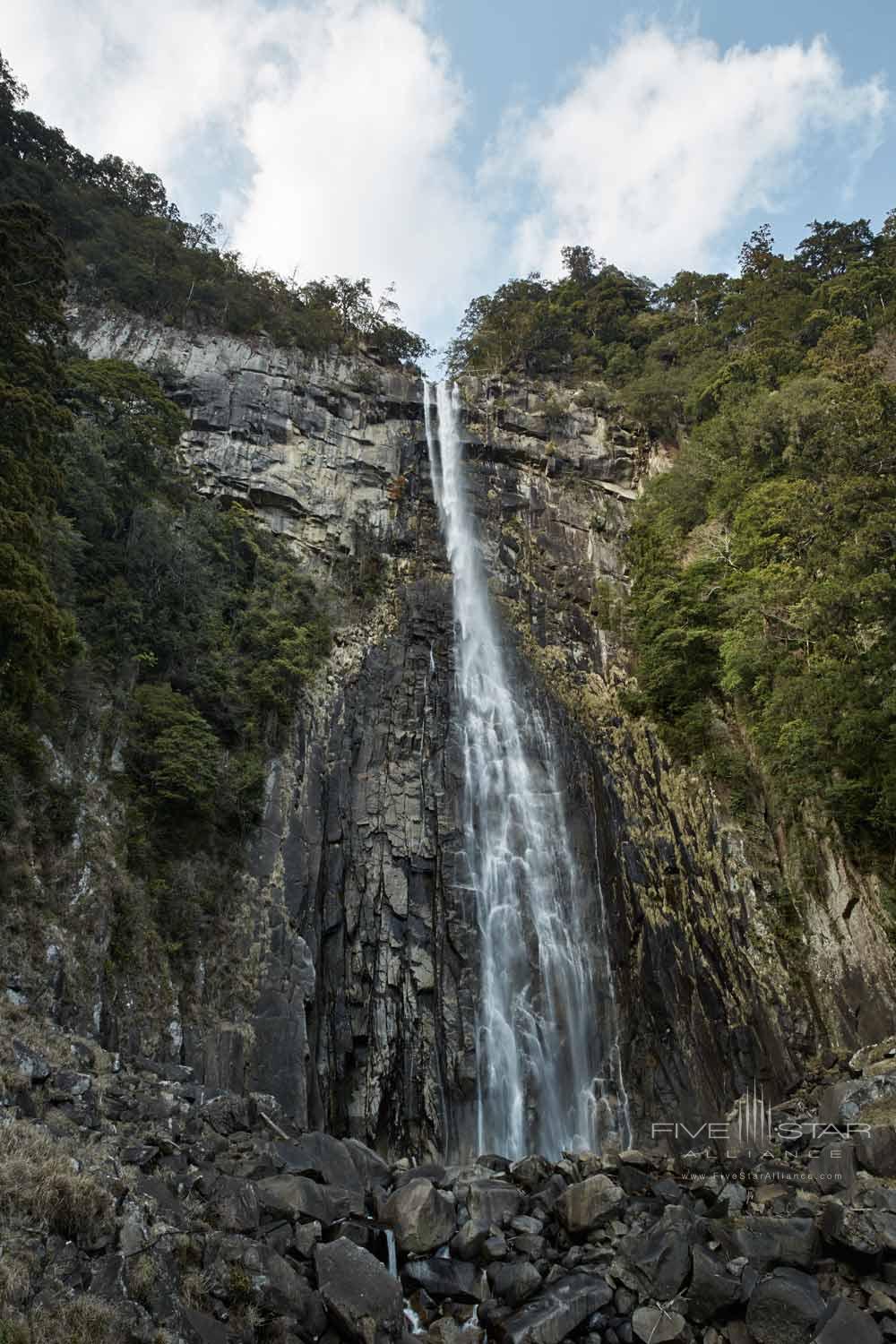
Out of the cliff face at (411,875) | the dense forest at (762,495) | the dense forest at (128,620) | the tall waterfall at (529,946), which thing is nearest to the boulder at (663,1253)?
the tall waterfall at (529,946)

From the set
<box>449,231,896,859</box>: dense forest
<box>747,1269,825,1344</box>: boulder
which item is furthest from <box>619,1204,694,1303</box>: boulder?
<box>449,231,896,859</box>: dense forest

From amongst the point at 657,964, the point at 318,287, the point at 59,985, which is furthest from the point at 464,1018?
the point at 318,287

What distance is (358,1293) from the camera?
6629 millimetres

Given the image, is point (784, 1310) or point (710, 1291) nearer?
point (784, 1310)

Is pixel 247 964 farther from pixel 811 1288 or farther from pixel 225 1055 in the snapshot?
pixel 811 1288

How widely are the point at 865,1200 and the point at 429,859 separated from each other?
10.1m

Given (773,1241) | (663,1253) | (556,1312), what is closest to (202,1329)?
(556,1312)

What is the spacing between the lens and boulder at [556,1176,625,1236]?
855 centimetres

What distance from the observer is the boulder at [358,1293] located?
251 inches

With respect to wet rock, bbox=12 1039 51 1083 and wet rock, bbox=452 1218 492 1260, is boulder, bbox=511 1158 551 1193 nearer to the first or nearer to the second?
wet rock, bbox=452 1218 492 1260

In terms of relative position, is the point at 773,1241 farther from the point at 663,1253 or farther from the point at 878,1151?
the point at 878,1151

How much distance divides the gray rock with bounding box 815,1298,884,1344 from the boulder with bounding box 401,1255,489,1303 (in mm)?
3086

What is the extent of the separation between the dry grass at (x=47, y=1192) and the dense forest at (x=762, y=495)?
44.6 feet

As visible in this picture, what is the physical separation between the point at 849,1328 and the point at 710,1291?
1.23 metres
